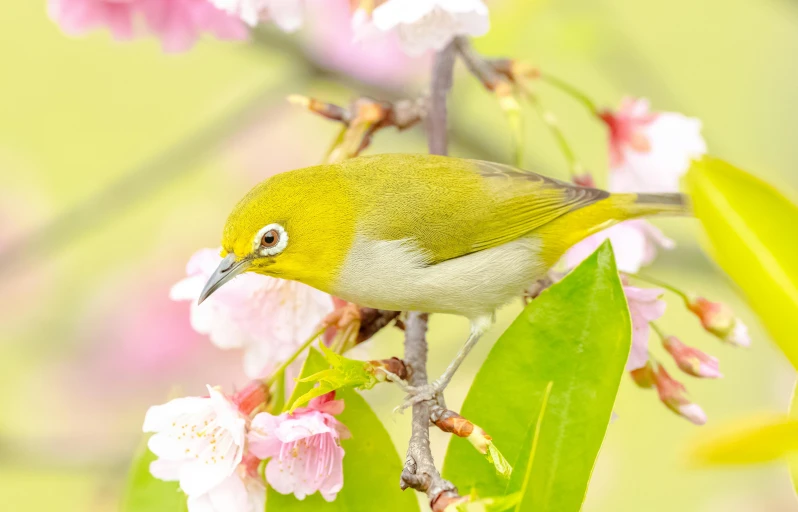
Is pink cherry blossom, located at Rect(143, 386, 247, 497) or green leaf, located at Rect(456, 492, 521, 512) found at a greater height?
pink cherry blossom, located at Rect(143, 386, 247, 497)

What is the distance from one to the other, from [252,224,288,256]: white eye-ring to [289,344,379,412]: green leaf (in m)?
0.36

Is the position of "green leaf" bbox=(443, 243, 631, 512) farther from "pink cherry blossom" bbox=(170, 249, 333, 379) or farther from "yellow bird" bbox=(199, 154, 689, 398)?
"pink cherry blossom" bbox=(170, 249, 333, 379)

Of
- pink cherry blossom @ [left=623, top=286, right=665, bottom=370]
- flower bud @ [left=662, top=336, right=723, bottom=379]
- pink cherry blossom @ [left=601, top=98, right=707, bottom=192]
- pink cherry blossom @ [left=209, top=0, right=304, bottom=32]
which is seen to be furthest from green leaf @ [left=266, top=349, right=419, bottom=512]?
pink cherry blossom @ [left=601, top=98, right=707, bottom=192]

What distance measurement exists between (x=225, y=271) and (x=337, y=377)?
0.40 m

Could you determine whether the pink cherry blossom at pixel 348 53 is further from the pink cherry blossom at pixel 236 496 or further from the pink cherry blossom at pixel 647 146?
the pink cherry blossom at pixel 236 496

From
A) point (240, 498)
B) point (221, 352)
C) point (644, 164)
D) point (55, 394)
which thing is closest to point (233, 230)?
point (240, 498)

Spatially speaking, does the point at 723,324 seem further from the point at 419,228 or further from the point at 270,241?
the point at 270,241

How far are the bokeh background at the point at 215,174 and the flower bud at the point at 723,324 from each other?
25 cm

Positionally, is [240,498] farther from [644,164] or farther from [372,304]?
[644,164]

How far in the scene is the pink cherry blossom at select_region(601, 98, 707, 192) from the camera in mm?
1854

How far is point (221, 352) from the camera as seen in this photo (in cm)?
336

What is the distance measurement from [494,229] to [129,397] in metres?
2.25

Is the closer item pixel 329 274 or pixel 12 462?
pixel 329 274

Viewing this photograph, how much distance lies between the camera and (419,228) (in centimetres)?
155
